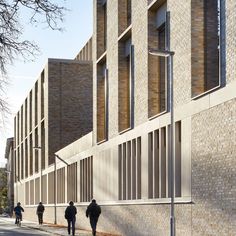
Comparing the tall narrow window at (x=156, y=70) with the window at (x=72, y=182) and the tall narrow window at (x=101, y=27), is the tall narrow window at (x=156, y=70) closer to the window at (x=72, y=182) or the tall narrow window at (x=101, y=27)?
the tall narrow window at (x=101, y=27)

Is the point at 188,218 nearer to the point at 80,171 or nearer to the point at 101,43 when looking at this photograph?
the point at 101,43

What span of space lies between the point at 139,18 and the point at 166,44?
4.35 m

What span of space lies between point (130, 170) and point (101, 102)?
8.52 meters

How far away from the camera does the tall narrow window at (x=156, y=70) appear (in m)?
28.9

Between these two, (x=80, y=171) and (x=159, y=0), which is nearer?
(x=159, y=0)

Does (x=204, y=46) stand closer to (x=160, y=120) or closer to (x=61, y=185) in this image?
(x=160, y=120)

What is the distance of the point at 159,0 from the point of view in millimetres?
27828

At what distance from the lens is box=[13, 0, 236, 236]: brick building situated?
67.7 ft

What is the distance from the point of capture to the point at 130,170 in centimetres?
3167

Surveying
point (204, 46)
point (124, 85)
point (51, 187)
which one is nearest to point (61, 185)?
point (51, 187)

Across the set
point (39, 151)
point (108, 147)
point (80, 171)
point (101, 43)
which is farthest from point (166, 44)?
point (39, 151)

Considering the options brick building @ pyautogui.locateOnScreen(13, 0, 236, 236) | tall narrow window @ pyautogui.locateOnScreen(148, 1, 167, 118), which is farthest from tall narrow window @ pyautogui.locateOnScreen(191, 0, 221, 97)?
tall narrow window @ pyautogui.locateOnScreen(148, 1, 167, 118)

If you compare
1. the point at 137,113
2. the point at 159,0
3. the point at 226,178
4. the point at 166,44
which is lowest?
the point at 226,178

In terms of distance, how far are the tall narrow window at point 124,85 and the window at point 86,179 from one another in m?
7.49
